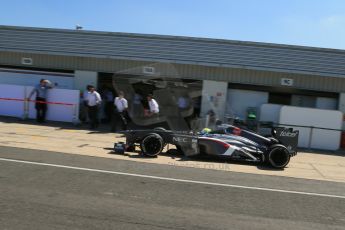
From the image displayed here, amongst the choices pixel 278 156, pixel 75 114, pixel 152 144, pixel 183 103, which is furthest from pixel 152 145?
pixel 75 114

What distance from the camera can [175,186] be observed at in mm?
8336

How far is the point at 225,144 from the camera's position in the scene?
456 inches

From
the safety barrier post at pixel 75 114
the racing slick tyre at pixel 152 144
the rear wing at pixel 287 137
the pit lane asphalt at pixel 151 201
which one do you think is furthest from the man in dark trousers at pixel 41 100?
the rear wing at pixel 287 137

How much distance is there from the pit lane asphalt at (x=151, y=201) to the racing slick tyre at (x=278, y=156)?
1463mm

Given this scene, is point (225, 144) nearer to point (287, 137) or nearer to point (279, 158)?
point (279, 158)

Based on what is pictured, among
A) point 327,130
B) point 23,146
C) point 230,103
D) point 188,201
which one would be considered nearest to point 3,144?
point 23,146

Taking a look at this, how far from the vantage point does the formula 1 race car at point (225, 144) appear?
37.9 ft

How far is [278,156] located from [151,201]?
17.6 feet

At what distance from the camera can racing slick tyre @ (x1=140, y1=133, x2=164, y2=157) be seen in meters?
11.9

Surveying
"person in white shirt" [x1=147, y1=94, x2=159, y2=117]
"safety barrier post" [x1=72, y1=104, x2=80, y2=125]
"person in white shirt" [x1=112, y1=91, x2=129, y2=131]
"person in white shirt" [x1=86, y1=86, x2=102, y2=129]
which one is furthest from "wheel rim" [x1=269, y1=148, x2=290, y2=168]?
"safety barrier post" [x1=72, y1=104, x2=80, y2=125]

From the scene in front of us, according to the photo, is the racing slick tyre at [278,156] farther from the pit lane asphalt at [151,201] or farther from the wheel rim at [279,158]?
the pit lane asphalt at [151,201]

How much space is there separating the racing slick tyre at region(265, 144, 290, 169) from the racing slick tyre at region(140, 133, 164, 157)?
2772 mm

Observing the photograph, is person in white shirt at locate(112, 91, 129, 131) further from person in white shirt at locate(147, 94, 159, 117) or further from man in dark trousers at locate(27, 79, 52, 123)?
person in white shirt at locate(147, 94, 159, 117)

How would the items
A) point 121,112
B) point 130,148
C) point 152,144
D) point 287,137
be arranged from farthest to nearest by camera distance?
point 121,112
point 130,148
point 287,137
point 152,144
